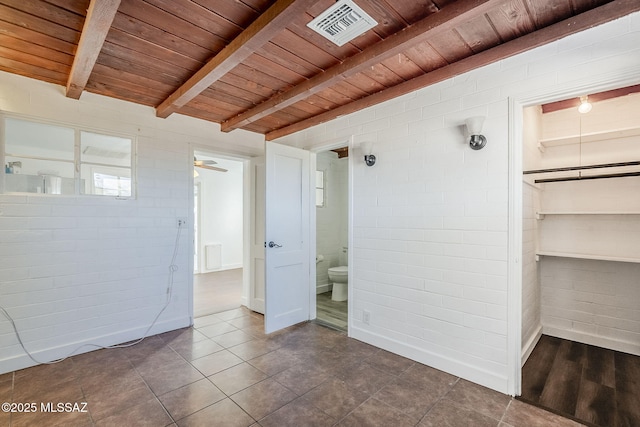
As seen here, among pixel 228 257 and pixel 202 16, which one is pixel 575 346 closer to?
pixel 202 16

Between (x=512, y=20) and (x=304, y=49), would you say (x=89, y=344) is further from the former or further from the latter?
(x=512, y=20)

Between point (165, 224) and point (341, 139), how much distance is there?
87.7 inches

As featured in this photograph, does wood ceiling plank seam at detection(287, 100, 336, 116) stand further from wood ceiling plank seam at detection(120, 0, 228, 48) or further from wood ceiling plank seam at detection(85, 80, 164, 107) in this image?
wood ceiling plank seam at detection(85, 80, 164, 107)

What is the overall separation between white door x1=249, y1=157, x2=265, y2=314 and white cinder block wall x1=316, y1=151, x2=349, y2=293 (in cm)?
124

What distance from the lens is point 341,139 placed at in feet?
10.7

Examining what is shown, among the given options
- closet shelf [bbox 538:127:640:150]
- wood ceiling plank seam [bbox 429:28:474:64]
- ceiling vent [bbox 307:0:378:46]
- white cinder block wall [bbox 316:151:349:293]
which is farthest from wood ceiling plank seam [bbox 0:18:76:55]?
closet shelf [bbox 538:127:640:150]

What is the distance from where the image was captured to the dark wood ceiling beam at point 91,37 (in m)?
1.54

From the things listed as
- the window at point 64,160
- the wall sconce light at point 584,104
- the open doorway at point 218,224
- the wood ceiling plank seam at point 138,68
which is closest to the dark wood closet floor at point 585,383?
the wall sconce light at point 584,104

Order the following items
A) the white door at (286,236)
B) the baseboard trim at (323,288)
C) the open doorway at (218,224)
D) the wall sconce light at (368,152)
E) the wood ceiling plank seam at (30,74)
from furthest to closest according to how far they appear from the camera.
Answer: the open doorway at (218,224) → the baseboard trim at (323,288) → the white door at (286,236) → the wall sconce light at (368,152) → the wood ceiling plank seam at (30,74)

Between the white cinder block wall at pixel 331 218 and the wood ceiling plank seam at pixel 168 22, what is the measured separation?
3.22 m

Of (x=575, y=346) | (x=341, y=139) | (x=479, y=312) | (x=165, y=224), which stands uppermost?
(x=341, y=139)

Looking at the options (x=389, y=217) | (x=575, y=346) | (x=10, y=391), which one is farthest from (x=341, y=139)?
(x=10, y=391)

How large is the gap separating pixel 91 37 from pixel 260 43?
104 cm

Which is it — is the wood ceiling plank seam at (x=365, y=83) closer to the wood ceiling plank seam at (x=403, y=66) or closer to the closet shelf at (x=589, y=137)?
the wood ceiling plank seam at (x=403, y=66)
